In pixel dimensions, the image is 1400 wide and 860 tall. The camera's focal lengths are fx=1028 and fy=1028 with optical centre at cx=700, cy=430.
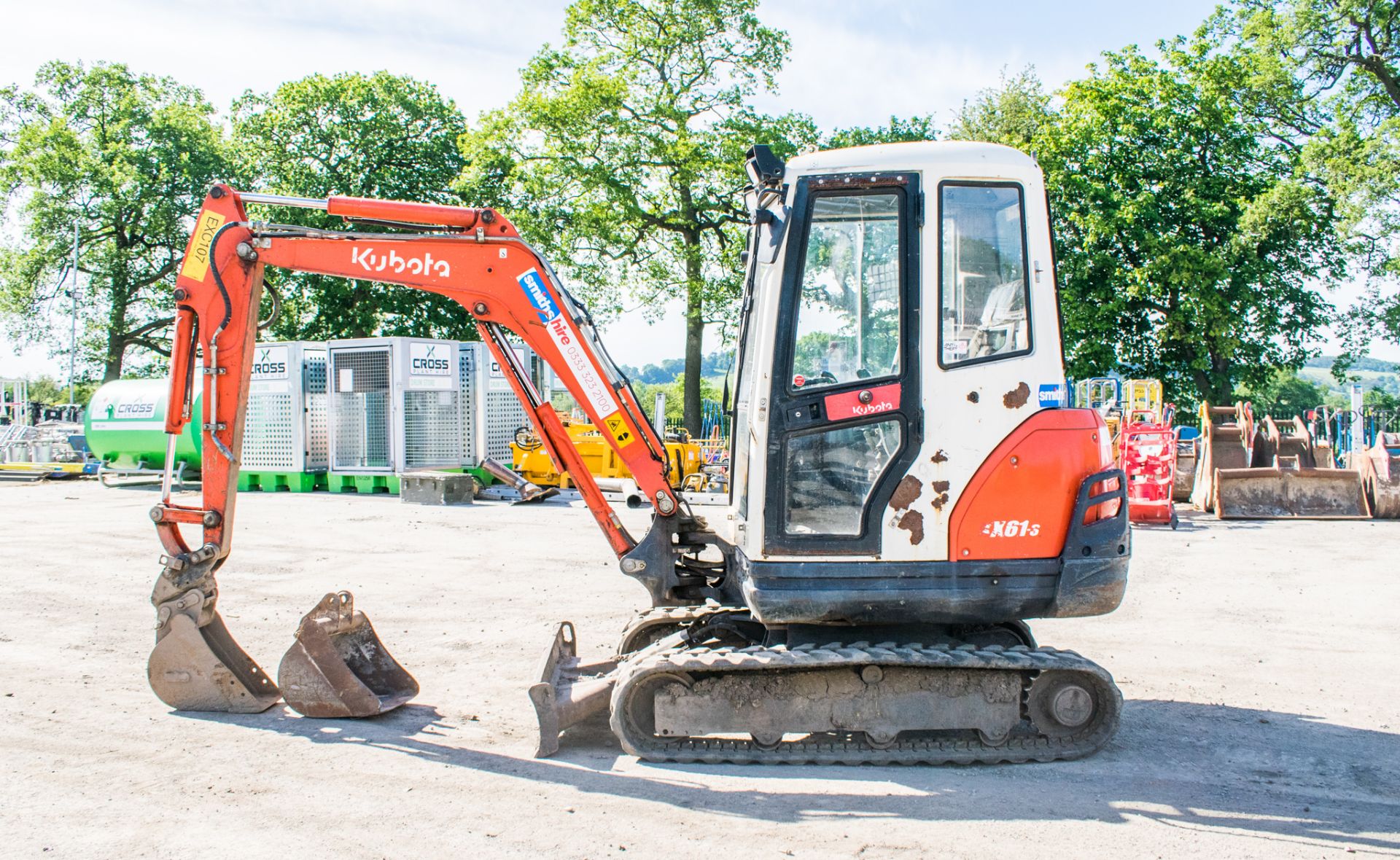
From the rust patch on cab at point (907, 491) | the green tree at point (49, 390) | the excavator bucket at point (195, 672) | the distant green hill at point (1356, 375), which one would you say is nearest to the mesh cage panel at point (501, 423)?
the excavator bucket at point (195, 672)

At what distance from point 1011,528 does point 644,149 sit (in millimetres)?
28427

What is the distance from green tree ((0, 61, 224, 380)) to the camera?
39.3 m

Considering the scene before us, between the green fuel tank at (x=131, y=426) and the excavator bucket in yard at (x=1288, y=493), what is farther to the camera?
the green fuel tank at (x=131, y=426)

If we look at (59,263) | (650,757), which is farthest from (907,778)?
(59,263)

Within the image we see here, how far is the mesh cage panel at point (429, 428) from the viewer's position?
1897 centimetres

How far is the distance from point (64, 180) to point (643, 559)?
139 feet

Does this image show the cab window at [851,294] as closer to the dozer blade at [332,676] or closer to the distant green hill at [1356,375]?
the dozer blade at [332,676]

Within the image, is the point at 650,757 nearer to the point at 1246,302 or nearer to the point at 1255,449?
the point at 1255,449

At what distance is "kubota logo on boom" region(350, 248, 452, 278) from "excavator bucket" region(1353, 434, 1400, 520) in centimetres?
1560

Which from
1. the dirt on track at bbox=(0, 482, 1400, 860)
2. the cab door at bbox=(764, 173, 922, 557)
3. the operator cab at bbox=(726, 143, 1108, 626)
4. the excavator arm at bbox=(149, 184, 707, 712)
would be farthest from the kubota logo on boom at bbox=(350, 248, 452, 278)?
the dirt on track at bbox=(0, 482, 1400, 860)

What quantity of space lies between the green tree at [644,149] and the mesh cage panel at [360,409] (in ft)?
42.6

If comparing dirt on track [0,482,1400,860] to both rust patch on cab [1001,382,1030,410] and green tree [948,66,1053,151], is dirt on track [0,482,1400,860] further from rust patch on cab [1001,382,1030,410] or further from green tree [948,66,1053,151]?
green tree [948,66,1053,151]

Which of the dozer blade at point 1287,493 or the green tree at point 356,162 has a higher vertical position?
the green tree at point 356,162

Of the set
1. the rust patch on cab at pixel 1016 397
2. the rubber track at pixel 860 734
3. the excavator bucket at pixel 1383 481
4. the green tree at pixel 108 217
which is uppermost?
the green tree at pixel 108 217
